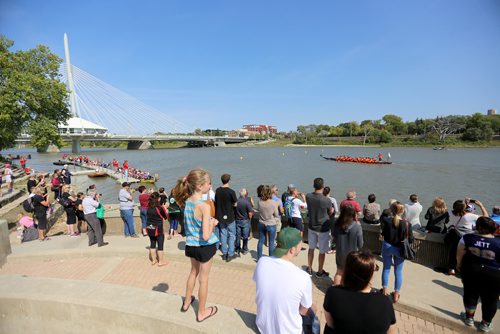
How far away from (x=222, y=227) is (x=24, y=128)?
17826mm

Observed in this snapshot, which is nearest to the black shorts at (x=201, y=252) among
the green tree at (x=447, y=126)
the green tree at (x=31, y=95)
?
the green tree at (x=31, y=95)

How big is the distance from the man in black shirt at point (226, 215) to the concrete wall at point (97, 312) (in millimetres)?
2313

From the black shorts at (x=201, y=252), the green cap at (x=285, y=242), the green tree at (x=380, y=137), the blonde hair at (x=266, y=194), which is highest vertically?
the green tree at (x=380, y=137)

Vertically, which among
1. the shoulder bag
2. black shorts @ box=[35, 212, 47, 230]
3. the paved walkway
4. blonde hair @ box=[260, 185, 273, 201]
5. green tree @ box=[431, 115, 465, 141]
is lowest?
the paved walkway

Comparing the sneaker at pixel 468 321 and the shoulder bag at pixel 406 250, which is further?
the shoulder bag at pixel 406 250

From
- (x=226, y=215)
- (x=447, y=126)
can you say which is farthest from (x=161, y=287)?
(x=447, y=126)

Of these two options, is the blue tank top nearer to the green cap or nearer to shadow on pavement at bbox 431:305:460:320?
the green cap

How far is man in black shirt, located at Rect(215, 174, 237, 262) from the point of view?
17.8 feet

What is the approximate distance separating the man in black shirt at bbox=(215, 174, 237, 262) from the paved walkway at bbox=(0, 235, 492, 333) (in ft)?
→ 0.95

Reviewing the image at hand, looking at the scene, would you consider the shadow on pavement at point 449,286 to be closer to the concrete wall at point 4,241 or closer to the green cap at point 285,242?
the green cap at point 285,242

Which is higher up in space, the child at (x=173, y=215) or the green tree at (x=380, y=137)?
the green tree at (x=380, y=137)

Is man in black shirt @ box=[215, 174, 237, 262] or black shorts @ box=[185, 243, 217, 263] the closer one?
black shorts @ box=[185, 243, 217, 263]

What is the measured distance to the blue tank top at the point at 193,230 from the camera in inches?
119

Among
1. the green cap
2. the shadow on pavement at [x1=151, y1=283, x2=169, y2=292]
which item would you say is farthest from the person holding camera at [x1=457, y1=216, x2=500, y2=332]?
the shadow on pavement at [x1=151, y1=283, x2=169, y2=292]
